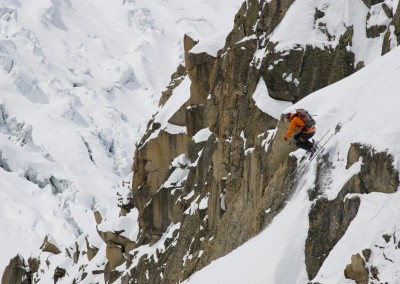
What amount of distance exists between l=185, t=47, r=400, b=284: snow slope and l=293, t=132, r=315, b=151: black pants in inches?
25.3

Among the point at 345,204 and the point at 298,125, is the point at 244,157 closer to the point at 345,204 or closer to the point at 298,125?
the point at 298,125

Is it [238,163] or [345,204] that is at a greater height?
[238,163]

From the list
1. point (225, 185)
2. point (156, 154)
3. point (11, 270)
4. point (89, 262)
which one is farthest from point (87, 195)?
point (225, 185)

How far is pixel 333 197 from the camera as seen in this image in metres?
17.0

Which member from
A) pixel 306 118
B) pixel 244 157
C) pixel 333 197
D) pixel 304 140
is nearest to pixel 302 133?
pixel 304 140

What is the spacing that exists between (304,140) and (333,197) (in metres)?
2.73

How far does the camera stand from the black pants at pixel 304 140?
19.2m

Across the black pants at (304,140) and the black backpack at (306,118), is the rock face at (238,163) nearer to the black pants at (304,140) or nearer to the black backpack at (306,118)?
the black pants at (304,140)

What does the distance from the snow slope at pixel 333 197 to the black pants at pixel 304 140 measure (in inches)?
25.3

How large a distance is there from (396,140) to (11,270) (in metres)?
65.6

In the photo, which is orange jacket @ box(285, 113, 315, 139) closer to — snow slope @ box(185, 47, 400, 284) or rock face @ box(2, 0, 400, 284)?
snow slope @ box(185, 47, 400, 284)

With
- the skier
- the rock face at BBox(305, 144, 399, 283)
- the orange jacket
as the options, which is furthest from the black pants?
the rock face at BBox(305, 144, 399, 283)

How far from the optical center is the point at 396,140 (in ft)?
50.7

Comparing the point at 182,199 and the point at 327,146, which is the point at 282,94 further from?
the point at 182,199
